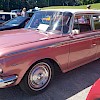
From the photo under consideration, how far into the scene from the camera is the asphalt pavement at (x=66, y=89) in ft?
13.5

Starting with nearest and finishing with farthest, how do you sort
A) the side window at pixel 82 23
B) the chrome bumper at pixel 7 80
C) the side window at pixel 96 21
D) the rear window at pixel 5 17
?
the chrome bumper at pixel 7 80 → the side window at pixel 82 23 → the side window at pixel 96 21 → the rear window at pixel 5 17

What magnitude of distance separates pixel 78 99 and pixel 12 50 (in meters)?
1.50

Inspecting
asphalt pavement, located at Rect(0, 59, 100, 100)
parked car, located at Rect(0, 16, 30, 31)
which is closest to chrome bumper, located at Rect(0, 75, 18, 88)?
asphalt pavement, located at Rect(0, 59, 100, 100)

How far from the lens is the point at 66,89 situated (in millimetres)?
4473

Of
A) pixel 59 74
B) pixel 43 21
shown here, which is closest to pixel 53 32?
pixel 43 21

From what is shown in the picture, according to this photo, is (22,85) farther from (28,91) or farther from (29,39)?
(29,39)

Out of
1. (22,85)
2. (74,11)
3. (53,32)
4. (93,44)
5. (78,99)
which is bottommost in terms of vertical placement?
(78,99)

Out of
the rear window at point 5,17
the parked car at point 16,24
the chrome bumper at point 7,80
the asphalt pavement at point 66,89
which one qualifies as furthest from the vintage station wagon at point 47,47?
the rear window at point 5,17

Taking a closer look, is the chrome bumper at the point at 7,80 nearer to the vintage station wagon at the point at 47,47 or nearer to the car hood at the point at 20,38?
the vintage station wagon at the point at 47,47

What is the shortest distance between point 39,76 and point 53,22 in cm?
125

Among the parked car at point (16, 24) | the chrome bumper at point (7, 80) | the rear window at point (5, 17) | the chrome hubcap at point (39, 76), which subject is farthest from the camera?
the rear window at point (5, 17)

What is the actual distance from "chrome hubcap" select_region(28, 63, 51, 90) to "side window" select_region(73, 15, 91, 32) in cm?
120

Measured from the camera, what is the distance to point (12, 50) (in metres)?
3.67

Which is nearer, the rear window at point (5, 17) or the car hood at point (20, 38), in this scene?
the car hood at point (20, 38)
